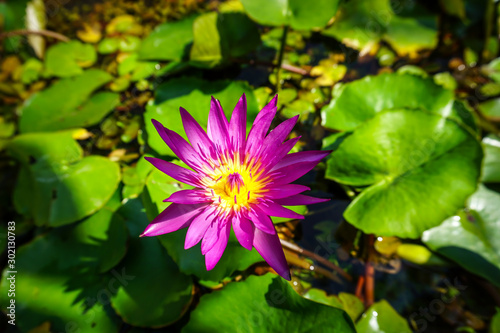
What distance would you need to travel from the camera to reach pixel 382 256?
1898 mm

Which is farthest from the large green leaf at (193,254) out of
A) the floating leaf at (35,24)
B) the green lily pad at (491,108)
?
the floating leaf at (35,24)

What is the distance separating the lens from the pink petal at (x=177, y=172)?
4.05 ft

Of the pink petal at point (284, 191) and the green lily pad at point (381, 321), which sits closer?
the pink petal at point (284, 191)

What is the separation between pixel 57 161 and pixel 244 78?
1.57m

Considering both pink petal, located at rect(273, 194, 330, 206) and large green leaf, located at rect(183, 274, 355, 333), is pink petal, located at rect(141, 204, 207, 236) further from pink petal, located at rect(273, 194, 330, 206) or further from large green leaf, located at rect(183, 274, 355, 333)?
large green leaf, located at rect(183, 274, 355, 333)

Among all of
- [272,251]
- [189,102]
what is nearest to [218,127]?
[272,251]

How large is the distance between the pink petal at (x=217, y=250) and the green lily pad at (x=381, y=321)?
981 mm

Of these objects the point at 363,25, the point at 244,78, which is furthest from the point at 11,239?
the point at 363,25

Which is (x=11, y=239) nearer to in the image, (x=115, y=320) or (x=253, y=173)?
(x=115, y=320)

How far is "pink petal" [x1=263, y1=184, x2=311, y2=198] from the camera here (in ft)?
3.79

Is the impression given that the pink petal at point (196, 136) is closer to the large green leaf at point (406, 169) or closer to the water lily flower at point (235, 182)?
the water lily flower at point (235, 182)

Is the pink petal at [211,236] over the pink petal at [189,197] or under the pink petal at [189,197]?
under

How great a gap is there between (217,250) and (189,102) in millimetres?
1155

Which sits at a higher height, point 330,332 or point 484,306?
point 330,332
